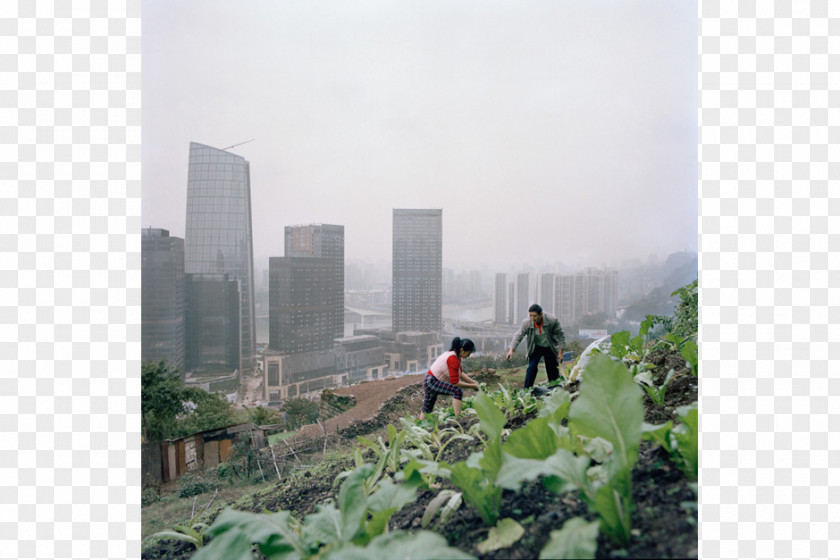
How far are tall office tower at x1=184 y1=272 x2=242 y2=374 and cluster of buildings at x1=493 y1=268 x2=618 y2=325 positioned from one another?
6.07 feet

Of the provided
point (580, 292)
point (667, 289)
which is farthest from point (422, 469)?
point (667, 289)

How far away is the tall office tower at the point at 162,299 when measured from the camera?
3088mm

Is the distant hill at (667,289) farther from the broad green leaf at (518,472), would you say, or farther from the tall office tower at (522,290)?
the broad green leaf at (518,472)

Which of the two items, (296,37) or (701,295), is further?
(296,37)

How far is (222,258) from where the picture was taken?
10.4 ft

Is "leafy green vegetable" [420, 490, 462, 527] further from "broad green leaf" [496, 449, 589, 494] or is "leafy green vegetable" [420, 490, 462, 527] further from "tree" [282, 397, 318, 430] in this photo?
"tree" [282, 397, 318, 430]

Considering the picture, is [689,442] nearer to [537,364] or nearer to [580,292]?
[537,364]

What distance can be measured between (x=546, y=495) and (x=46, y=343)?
4.85 ft

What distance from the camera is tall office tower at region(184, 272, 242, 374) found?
3.17 m

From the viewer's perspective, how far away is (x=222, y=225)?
10.6 ft

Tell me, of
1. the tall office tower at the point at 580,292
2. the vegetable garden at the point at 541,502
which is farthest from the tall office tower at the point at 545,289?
the vegetable garden at the point at 541,502

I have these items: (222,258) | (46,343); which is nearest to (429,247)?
(222,258)

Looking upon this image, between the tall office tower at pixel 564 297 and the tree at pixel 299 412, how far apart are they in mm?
1836

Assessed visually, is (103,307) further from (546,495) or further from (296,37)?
(296,37)
